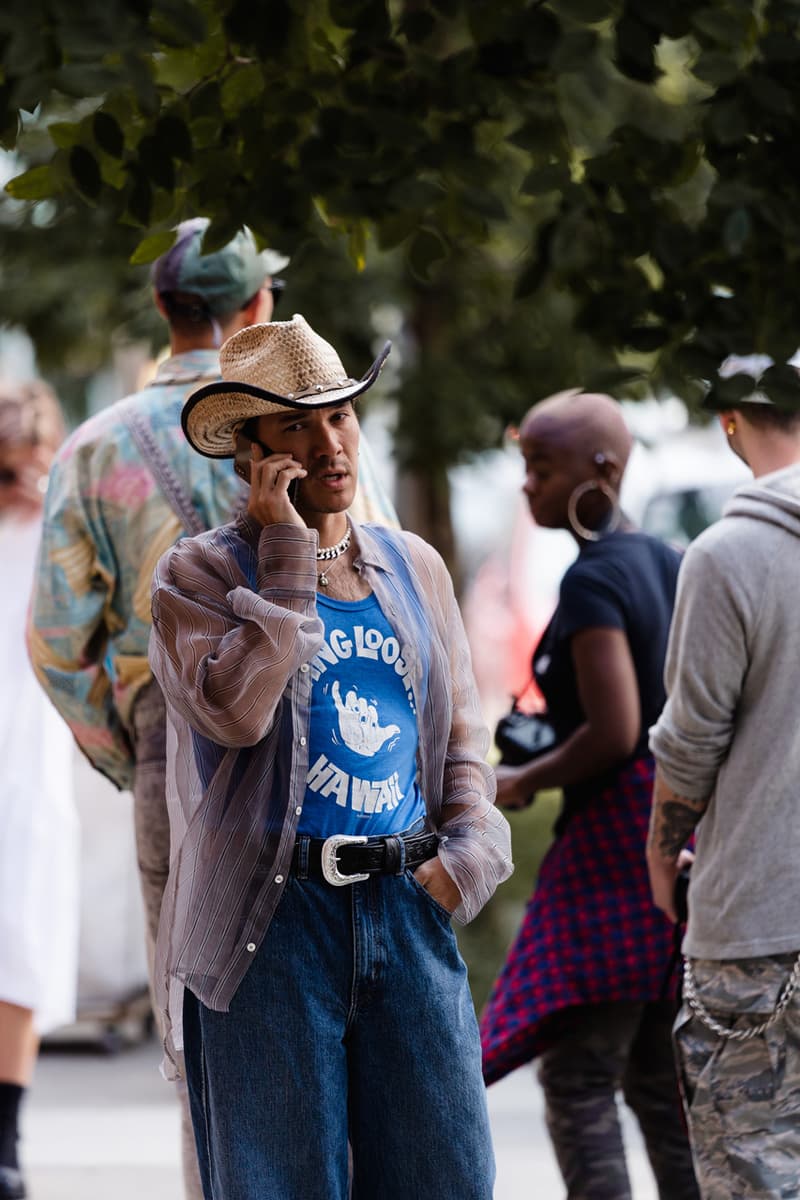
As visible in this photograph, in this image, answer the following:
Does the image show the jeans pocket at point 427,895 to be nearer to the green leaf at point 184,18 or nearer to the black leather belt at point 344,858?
the black leather belt at point 344,858

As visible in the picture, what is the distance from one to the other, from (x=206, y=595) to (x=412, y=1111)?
856 millimetres

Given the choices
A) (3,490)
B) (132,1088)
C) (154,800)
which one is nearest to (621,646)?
(154,800)

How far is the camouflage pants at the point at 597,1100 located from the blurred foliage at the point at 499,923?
7.30 feet

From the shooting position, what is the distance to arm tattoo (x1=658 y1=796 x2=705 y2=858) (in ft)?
12.3

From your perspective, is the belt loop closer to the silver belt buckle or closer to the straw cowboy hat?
the silver belt buckle

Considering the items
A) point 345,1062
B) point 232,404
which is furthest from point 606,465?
point 345,1062

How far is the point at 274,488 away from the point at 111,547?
124cm

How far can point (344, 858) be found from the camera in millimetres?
2914

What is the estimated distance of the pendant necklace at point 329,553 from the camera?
3.08 m

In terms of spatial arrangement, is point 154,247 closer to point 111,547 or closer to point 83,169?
point 83,169

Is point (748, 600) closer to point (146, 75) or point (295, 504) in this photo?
point (295, 504)

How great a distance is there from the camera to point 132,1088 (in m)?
6.82

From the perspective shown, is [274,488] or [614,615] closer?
[274,488]

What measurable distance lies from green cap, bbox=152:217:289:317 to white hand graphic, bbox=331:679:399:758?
1.35m
